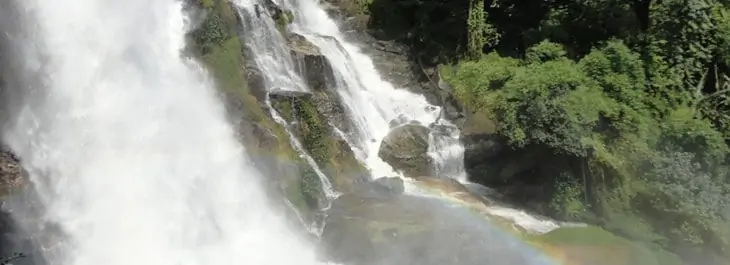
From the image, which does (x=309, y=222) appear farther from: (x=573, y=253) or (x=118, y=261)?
(x=573, y=253)

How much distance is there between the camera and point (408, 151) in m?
17.2

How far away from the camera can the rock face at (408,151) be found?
56.0ft

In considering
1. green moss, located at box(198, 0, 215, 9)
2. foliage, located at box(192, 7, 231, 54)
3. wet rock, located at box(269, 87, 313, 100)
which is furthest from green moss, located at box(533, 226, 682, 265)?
green moss, located at box(198, 0, 215, 9)

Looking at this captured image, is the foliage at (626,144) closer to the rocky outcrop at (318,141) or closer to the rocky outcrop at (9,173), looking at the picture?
the rocky outcrop at (318,141)

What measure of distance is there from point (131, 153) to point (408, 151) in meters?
6.57

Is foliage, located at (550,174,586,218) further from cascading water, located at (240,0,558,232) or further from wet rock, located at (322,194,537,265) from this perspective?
wet rock, located at (322,194,537,265)

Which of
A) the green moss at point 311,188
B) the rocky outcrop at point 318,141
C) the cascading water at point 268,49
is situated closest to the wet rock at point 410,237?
the green moss at point 311,188

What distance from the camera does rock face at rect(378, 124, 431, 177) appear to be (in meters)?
17.1

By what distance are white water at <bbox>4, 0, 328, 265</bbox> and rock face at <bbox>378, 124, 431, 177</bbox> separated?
12.7ft

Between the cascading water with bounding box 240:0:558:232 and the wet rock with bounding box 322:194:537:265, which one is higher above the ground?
the cascading water with bounding box 240:0:558:232

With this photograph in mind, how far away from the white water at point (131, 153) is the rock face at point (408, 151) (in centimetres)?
386

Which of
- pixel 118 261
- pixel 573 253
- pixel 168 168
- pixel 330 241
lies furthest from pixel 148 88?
pixel 573 253

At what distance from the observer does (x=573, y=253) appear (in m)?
14.0

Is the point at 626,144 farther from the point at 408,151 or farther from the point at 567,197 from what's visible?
the point at 408,151
